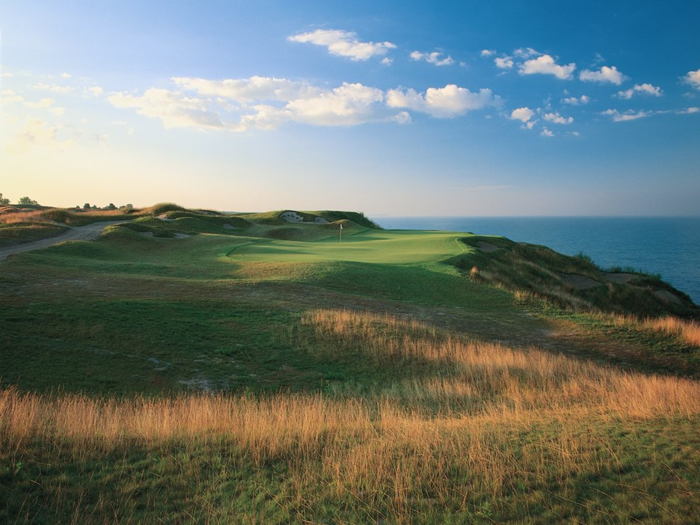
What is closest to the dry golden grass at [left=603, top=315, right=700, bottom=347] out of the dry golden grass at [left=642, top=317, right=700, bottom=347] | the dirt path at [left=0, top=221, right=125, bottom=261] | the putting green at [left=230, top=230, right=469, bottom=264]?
the dry golden grass at [left=642, top=317, right=700, bottom=347]

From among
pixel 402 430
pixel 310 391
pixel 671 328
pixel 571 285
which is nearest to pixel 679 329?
pixel 671 328

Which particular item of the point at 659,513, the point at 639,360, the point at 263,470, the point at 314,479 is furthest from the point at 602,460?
the point at 639,360

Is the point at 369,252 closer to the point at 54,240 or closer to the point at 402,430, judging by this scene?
the point at 54,240

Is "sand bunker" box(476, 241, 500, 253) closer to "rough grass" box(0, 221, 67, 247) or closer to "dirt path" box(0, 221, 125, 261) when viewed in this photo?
"dirt path" box(0, 221, 125, 261)

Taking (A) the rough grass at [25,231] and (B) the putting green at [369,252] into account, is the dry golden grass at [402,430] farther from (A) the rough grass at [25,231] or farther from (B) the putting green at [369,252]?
(A) the rough grass at [25,231]

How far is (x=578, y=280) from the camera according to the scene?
32906 mm

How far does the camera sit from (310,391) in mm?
10219

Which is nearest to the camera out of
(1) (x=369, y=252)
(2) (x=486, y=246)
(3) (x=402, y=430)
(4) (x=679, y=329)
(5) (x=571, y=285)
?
(3) (x=402, y=430)

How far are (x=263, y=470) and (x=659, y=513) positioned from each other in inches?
180

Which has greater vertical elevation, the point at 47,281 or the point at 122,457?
the point at 47,281

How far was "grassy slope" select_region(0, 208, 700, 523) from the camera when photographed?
4.87 meters

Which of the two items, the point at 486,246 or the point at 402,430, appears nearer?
the point at 402,430

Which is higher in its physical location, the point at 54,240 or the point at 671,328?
the point at 54,240

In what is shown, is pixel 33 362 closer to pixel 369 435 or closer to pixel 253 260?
pixel 369 435
